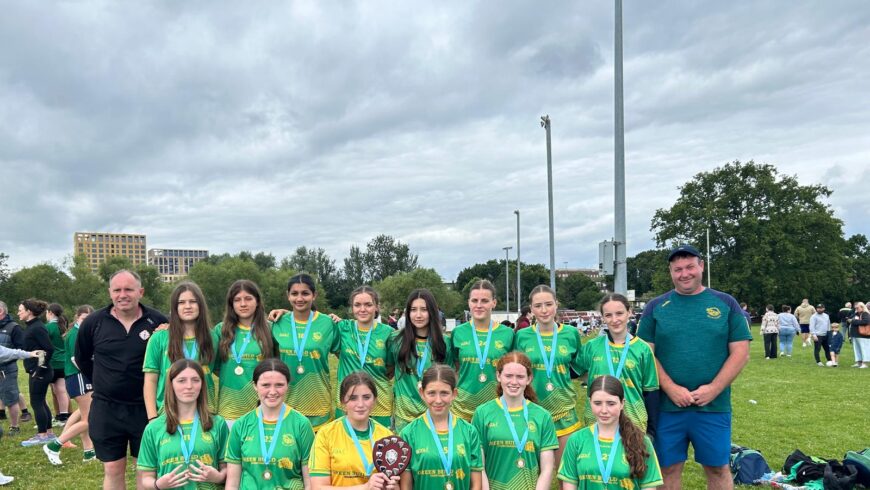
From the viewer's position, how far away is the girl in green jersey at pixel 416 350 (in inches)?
199

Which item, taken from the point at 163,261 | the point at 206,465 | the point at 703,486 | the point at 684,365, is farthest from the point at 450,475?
the point at 163,261

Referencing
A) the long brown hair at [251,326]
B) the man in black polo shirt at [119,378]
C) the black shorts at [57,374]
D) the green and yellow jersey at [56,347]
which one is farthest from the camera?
the black shorts at [57,374]

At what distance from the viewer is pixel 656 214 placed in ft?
164

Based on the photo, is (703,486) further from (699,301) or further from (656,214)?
(656,214)

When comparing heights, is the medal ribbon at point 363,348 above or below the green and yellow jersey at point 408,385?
above

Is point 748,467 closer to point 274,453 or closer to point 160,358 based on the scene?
point 274,453

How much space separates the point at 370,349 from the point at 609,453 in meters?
2.17

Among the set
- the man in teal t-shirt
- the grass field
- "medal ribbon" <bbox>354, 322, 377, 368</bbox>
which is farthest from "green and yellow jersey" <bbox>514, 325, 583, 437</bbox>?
the grass field

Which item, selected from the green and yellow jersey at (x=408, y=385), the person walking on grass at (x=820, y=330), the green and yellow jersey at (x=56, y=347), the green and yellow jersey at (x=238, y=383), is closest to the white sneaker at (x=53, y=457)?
the green and yellow jersey at (x=56, y=347)

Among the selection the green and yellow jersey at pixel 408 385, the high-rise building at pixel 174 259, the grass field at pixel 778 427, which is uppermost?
the high-rise building at pixel 174 259

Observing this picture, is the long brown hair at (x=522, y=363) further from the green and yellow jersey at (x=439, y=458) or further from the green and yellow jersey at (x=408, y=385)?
the green and yellow jersey at (x=408, y=385)

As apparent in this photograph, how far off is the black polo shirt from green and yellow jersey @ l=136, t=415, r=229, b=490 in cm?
88

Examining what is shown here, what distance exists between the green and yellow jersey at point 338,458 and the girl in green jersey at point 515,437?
0.83m

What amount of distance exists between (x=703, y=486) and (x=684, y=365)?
2.51 meters
